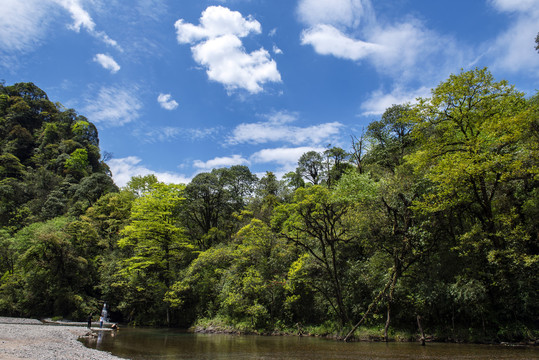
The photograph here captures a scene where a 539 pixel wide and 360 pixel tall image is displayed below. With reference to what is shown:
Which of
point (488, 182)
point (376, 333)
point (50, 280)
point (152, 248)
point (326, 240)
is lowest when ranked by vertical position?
point (376, 333)

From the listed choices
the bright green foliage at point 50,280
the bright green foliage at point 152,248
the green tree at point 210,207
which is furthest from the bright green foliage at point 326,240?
the bright green foliage at point 50,280

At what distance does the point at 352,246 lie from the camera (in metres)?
22.4

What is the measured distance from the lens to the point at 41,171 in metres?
56.1

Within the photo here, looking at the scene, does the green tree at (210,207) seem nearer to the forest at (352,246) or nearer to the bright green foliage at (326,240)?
the forest at (352,246)

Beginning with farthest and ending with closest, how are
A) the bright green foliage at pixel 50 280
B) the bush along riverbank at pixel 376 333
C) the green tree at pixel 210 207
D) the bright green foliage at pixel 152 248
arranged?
the green tree at pixel 210 207 → the bright green foliage at pixel 152 248 → the bright green foliage at pixel 50 280 → the bush along riverbank at pixel 376 333

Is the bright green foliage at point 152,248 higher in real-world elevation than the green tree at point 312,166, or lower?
lower

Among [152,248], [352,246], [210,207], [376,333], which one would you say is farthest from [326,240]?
[210,207]

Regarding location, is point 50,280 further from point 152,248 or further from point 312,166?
point 312,166

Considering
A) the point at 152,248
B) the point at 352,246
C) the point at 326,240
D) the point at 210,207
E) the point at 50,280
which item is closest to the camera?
the point at 326,240

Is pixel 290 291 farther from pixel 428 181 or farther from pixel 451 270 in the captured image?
pixel 428 181

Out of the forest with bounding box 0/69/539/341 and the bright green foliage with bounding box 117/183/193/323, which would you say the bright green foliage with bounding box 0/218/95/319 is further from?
the bright green foliage with bounding box 117/183/193/323

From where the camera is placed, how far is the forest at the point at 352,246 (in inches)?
599

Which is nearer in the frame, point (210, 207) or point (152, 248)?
point (152, 248)

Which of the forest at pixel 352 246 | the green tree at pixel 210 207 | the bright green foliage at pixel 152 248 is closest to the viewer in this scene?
the forest at pixel 352 246
